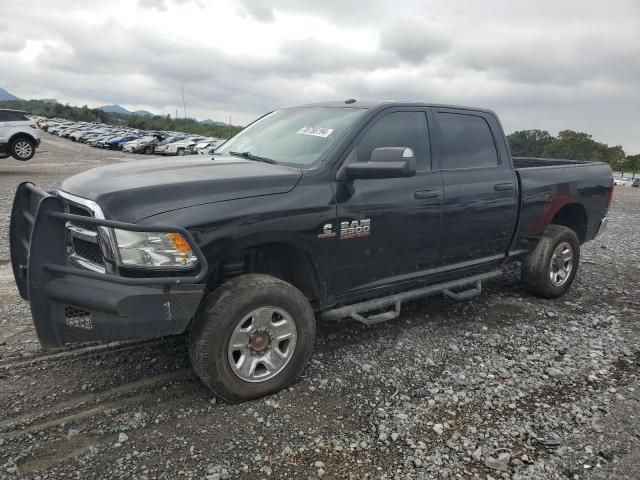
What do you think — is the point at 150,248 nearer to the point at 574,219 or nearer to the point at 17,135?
the point at 574,219

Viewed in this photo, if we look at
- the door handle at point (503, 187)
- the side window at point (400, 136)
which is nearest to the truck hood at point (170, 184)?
the side window at point (400, 136)

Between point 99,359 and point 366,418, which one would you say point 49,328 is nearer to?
point 99,359

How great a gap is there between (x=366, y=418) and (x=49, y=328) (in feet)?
6.15

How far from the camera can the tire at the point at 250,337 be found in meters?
2.93

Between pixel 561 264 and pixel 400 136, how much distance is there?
8.68 feet

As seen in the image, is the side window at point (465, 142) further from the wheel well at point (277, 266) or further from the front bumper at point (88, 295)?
the front bumper at point (88, 295)

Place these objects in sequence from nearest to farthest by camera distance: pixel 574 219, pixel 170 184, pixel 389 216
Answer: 1. pixel 170 184
2. pixel 389 216
3. pixel 574 219

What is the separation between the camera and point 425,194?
153 inches

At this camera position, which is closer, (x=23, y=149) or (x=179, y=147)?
(x=23, y=149)

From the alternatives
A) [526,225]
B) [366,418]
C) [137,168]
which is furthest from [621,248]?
[137,168]

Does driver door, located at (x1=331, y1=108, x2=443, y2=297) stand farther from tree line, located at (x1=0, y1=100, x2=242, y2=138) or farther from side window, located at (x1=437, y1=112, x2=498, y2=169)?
tree line, located at (x1=0, y1=100, x2=242, y2=138)

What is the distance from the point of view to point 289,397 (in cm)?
325

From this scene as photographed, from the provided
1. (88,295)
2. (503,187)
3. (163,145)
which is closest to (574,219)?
(503,187)

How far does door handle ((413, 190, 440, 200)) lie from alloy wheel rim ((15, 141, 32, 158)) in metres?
17.4
